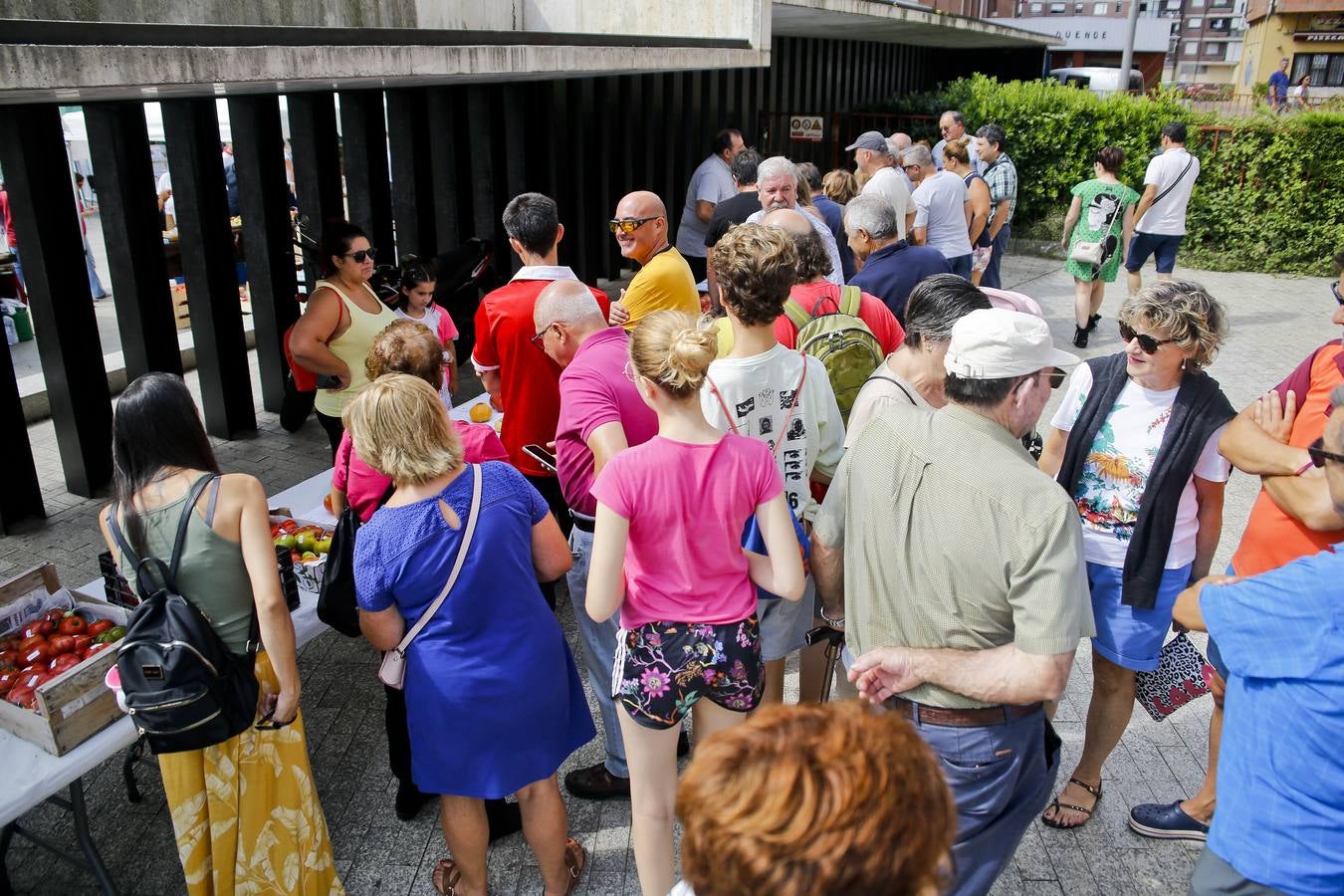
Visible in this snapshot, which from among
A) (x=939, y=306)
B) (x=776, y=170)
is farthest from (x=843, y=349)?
(x=776, y=170)

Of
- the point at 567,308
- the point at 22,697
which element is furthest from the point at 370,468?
the point at 22,697

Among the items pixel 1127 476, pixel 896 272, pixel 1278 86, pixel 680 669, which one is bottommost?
pixel 680 669

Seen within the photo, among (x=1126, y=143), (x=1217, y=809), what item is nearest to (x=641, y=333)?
(x=1217, y=809)

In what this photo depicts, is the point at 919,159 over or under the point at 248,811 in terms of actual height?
over

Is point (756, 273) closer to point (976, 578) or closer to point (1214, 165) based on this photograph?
point (976, 578)

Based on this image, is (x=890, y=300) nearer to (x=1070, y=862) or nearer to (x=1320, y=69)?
(x=1070, y=862)

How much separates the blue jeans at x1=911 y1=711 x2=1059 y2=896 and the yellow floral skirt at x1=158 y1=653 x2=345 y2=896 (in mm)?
1795

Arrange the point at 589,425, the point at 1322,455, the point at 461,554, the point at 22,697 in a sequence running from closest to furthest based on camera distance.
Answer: the point at 1322,455, the point at 461,554, the point at 22,697, the point at 589,425

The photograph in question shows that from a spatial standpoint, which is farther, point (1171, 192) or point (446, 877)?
point (1171, 192)

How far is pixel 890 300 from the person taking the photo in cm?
464

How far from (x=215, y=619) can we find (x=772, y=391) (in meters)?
1.74

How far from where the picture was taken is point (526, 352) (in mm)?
3748

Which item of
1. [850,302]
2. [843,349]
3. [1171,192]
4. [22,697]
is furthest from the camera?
[1171,192]

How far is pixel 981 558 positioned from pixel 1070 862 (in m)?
1.74
